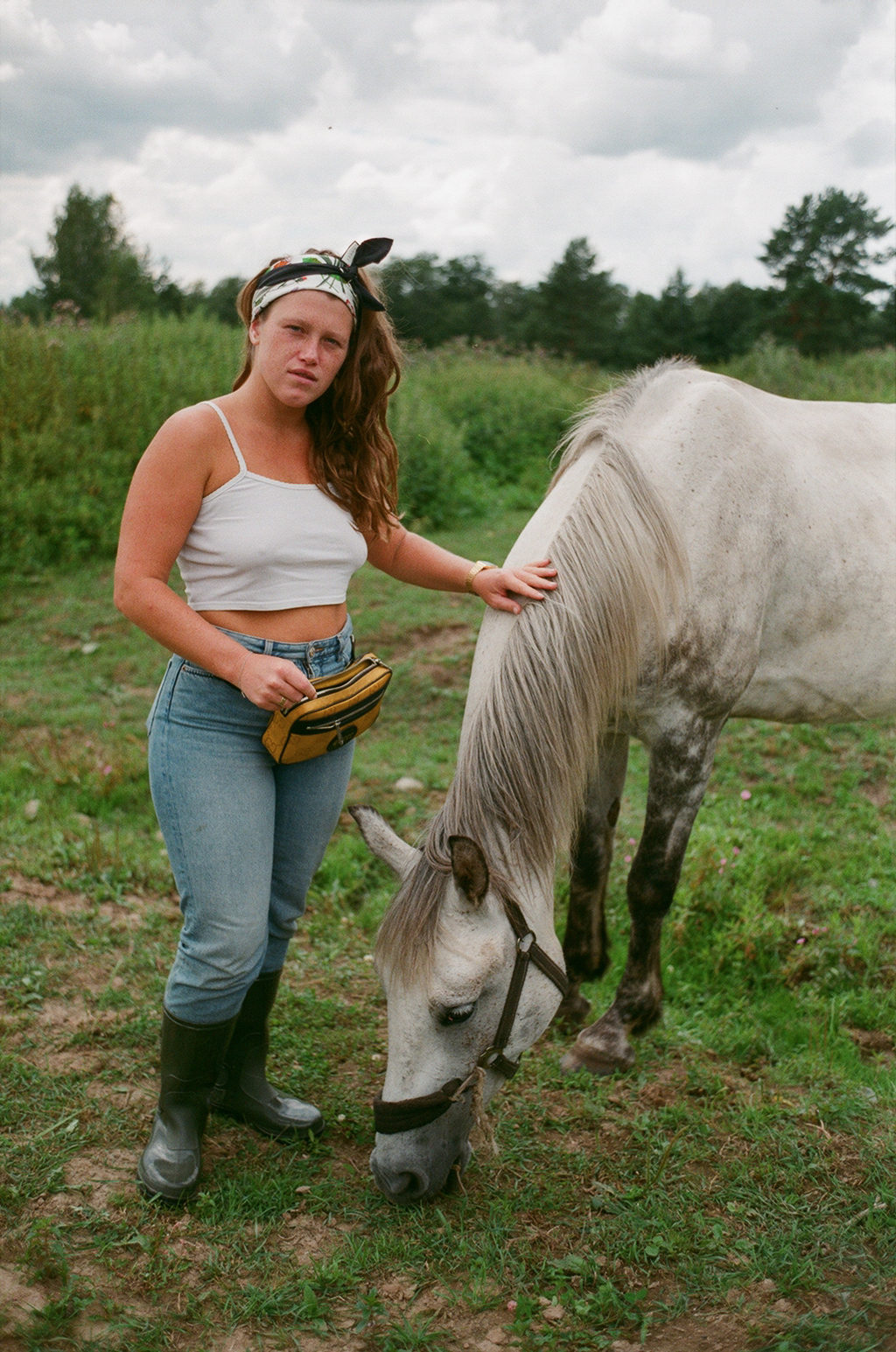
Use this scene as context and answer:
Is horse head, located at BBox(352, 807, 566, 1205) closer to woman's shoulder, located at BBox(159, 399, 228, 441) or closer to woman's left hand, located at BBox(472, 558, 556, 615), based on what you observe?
woman's left hand, located at BBox(472, 558, 556, 615)

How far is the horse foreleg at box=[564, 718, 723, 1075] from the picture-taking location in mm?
2594

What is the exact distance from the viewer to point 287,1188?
2.20 metres

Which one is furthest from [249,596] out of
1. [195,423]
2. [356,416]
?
[356,416]

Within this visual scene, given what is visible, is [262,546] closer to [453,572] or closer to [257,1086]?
[453,572]

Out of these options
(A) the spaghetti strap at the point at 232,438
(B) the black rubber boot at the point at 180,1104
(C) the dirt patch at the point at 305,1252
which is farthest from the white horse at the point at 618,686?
(A) the spaghetti strap at the point at 232,438

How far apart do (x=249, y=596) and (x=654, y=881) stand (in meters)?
1.48

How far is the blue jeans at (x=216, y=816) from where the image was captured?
6.31ft

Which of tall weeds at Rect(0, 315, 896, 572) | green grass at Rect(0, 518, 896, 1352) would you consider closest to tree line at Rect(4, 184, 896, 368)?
tall weeds at Rect(0, 315, 896, 572)

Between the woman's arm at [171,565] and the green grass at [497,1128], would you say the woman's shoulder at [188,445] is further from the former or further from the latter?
the green grass at [497,1128]

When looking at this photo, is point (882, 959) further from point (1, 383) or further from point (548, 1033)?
point (1, 383)

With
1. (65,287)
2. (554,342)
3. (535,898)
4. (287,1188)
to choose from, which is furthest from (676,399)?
(554,342)

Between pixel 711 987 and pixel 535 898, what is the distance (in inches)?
57.6

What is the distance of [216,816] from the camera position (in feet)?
6.29

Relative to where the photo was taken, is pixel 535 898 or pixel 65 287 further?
pixel 65 287
